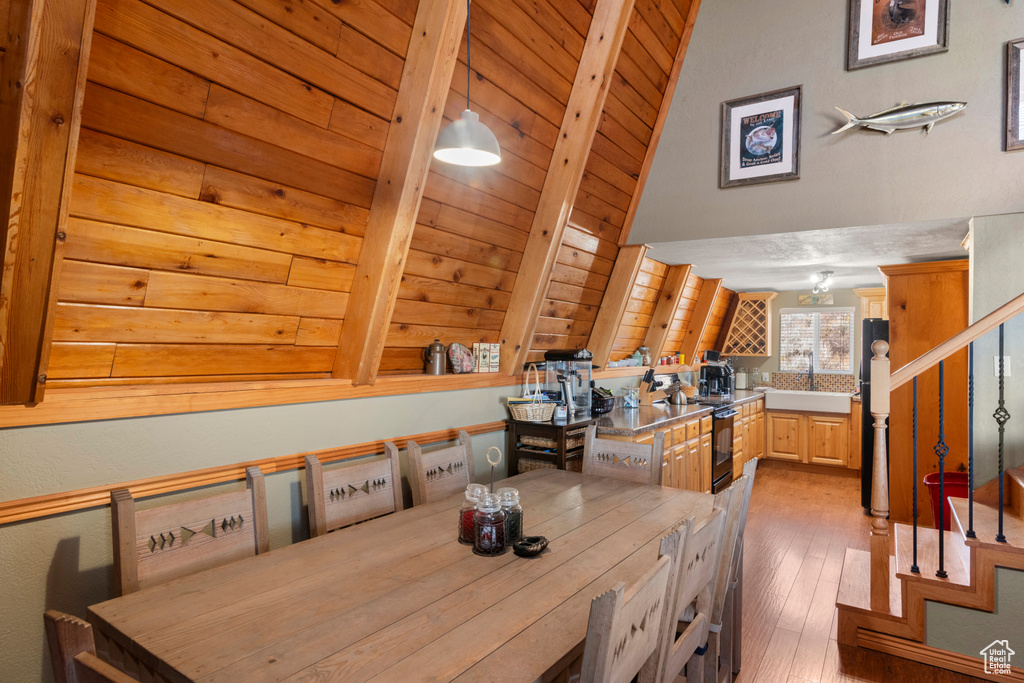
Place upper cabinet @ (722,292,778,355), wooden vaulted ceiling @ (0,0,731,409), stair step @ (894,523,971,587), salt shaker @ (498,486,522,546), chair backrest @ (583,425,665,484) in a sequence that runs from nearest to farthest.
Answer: wooden vaulted ceiling @ (0,0,731,409) → salt shaker @ (498,486,522,546) → stair step @ (894,523,971,587) → chair backrest @ (583,425,665,484) → upper cabinet @ (722,292,778,355)

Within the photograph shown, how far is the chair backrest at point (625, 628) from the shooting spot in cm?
92

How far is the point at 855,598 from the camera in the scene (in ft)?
8.89

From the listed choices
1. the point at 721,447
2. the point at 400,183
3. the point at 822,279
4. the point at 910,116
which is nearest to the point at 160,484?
the point at 400,183

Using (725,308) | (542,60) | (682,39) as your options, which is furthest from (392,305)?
(725,308)

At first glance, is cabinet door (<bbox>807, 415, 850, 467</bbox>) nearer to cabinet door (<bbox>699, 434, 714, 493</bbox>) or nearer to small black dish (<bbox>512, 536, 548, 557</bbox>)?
cabinet door (<bbox>699, 434, 714, 493</bbox>)

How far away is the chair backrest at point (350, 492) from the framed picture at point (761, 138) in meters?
2.95

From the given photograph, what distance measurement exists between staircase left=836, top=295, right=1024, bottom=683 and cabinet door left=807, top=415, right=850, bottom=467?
3.41 meters

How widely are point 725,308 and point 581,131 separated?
15.2 ft

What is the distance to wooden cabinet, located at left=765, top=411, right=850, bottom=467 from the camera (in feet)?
20.0

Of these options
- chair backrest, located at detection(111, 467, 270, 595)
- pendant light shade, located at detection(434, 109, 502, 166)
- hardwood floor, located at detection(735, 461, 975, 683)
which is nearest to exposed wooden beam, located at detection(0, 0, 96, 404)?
chair backrest, located at detection(111, 467, 270, 595)

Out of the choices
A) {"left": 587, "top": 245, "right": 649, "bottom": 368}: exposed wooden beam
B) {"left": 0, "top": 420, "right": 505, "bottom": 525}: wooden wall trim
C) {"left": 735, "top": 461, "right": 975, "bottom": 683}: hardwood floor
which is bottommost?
{"left": 735, "top": 461, "right": 975, "bottom": 683}: hardwood floor

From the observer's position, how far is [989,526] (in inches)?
98.6

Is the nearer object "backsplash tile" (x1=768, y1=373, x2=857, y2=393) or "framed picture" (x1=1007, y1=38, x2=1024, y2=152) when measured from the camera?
"framed picture" (x1=1007, y1=38, x2=1024, y2=152)

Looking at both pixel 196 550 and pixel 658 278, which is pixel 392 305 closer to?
pixel 196 550
